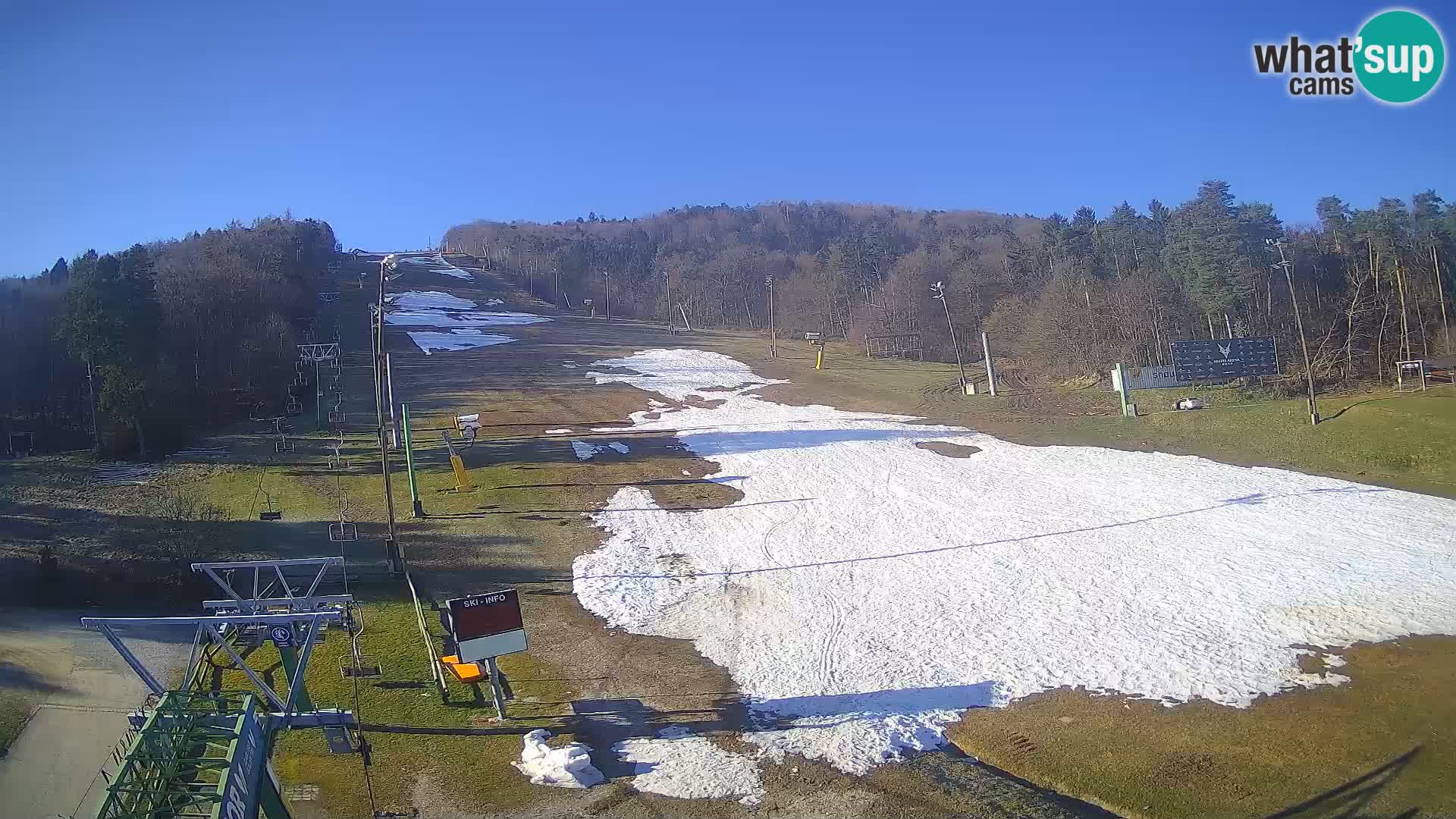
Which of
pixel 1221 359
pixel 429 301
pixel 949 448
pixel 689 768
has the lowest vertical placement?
pixel 689 768

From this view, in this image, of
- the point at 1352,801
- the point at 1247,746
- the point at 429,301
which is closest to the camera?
the point at 1352,801

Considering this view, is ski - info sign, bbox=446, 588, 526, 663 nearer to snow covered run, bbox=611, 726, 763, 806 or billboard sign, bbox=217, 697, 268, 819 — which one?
snow covered run, bbox=611, 726, 763, 806

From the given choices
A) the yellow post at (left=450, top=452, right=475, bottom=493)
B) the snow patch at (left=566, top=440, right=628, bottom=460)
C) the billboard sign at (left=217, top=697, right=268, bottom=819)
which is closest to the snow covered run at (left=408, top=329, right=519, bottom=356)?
the snow patch at (left=566, top=440, right=628, bottom=460)

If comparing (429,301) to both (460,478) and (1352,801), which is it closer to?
(460,478)

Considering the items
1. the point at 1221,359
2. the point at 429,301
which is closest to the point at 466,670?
the point at 1221,359

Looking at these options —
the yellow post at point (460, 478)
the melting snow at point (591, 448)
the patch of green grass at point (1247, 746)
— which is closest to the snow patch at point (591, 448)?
the melting snow at point (591, 448)

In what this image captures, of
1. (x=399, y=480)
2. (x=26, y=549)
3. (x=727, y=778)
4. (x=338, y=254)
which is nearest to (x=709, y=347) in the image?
(x=399, y=480)
